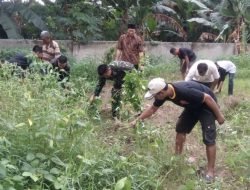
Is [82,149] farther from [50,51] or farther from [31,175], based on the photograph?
[50,51]

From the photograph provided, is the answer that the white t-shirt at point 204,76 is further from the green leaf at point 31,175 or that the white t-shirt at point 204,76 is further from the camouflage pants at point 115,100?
the green leaf at point 31,175

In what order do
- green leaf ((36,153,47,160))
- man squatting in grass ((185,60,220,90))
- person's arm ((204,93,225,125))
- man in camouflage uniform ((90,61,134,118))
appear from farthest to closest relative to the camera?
man squatting in grass ((185,60,220,90)) → man in camouflage uniform ((90,61,134,118)) → person's arm ((204,93,225,125)) → green leaf ((36,153,47,160))

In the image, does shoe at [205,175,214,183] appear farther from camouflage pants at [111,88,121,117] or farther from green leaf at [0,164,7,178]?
green leaf at [0,164,7,178]

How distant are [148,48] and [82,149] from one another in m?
9.82

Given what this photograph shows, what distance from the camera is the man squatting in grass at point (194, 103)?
585 cm

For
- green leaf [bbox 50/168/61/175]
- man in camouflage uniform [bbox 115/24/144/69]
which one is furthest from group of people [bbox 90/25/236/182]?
man in camouflage uniform [bbox 115/24/144/69]

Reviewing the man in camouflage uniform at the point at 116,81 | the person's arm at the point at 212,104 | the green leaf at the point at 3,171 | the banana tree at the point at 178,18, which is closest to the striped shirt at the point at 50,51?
the man in camouflage uniform at the point at 116,81

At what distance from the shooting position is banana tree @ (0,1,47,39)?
13281 mm

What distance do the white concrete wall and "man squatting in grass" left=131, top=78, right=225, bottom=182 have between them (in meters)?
7.14

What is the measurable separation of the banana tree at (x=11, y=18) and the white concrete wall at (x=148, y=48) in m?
0.43

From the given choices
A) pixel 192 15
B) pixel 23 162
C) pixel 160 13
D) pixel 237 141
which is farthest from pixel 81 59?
pixel 23 162

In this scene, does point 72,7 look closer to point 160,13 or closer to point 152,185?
point 160,13

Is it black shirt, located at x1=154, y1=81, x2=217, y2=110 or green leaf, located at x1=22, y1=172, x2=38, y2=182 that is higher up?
black shirt, located at x1=154, y1=81, x2=217, y2=110

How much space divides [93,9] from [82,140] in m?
9.17
